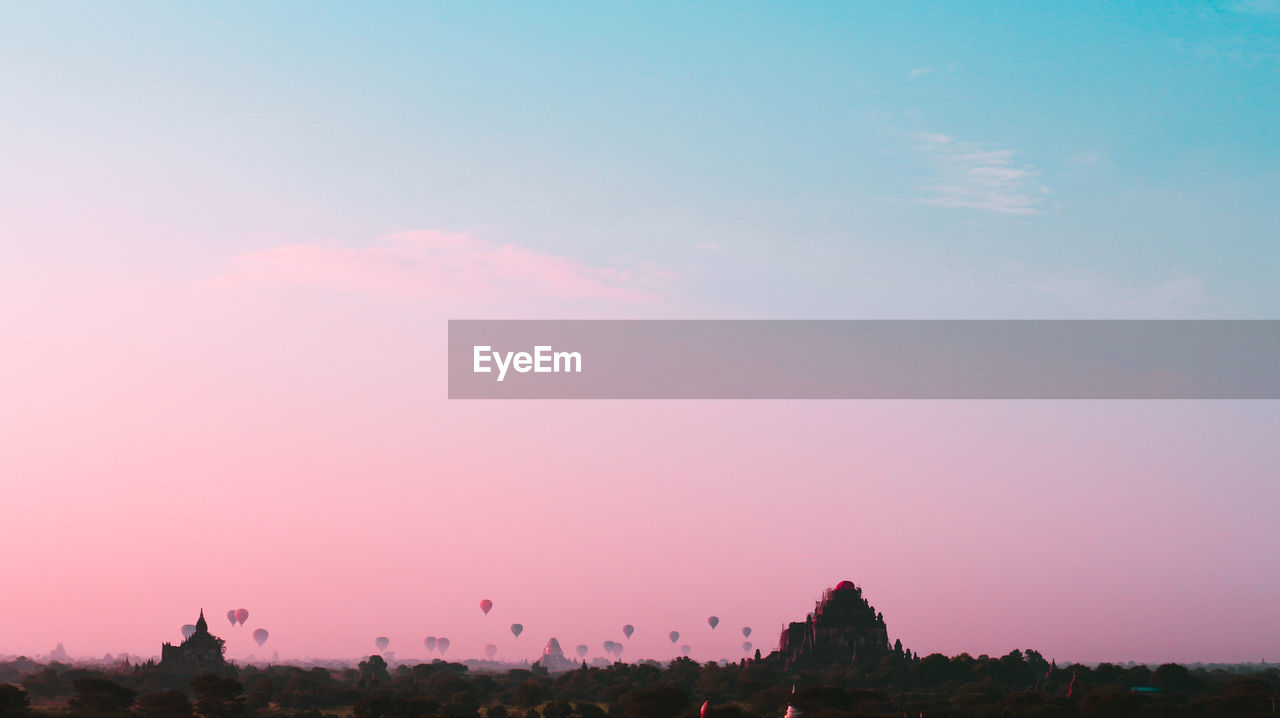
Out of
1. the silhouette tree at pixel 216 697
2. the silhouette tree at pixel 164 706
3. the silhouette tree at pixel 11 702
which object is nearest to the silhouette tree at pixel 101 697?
the silhouette tree at pixel 164 706

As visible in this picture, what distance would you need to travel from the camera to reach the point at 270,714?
18425cm

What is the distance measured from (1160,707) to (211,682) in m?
119

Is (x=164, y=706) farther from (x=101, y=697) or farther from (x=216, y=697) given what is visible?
(x=101, y=697)

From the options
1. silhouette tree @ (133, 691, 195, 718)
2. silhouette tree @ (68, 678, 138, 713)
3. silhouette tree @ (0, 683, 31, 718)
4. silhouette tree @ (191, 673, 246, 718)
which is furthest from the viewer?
silhouette tree @ (68, 678, 138, 713)

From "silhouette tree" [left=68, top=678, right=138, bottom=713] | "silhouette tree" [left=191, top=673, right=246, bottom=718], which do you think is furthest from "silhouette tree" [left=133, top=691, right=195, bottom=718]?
"silhouette tree" [left=68, top=678, right=138, bottom=713]

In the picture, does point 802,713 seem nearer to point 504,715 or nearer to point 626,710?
point 626,710

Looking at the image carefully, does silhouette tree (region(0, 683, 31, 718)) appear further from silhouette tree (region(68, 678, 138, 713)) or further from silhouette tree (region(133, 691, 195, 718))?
silhouette tree (region(68, 678, 138, 713))

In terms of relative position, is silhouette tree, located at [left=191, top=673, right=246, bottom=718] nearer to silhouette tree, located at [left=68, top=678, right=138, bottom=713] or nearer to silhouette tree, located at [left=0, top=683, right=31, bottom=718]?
silhouette tree, located at [left=68, top=678, right=138, bottom=713]

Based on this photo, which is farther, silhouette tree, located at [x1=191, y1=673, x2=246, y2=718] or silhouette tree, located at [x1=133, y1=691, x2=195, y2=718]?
silhouette tree, located at [x1=191, y1=673, x2=246, y2=718]

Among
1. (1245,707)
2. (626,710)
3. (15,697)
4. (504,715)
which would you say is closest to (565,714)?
(504,715)

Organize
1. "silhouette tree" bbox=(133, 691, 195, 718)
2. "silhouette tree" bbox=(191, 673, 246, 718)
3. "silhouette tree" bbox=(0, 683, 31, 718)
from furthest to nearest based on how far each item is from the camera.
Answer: "silhouette tree" bbox=(191, 673, 246, 718) < "silhouette tree" bbox=(133, 691, 195, 718) < "silhouette tree" bbox=(0, 683, 31, 718)

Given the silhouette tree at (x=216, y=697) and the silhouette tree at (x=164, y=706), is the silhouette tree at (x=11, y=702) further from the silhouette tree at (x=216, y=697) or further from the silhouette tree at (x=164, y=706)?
the silhouette tree at (x=216, y=697)

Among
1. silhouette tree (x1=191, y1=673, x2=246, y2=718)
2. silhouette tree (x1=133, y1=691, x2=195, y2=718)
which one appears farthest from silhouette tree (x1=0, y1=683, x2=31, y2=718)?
silhouette tree (x1=191, y1=673, x2=246, y2=718)

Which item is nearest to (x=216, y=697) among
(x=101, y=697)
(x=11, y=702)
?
(x=101, y=697)
